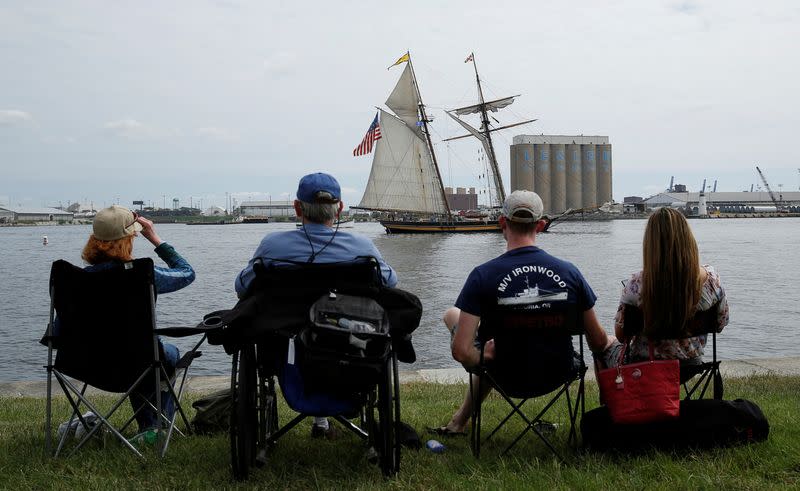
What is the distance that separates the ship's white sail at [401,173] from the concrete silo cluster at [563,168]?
70.1 meters

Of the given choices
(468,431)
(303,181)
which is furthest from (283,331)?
(468,431)

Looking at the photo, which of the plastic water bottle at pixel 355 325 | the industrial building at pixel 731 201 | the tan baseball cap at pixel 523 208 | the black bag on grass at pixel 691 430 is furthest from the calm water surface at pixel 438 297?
the industrial building at pixel 731 201

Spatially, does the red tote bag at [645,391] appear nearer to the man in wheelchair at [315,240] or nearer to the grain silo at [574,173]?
the man in wheelchair at [315,240]

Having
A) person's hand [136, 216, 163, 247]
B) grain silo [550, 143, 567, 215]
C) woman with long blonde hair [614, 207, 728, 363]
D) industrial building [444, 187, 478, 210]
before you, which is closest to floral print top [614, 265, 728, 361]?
woman with long blonde hair [614, 207, 728, 363]

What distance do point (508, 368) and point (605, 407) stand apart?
0.48m

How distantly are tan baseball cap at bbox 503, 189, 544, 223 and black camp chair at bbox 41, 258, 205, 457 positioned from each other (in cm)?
163

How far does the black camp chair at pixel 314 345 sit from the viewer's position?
3.12m

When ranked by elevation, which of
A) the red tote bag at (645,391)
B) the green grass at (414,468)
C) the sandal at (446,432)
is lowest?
the sandal at (446,432)

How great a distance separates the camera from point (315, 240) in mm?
3508

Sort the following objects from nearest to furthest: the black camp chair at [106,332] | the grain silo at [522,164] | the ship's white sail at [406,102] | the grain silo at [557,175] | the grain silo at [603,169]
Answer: the black camp chair at [106,332], the ship's white sail at [406,102], the grain silo at [522,164], the grain silo at [557,175], the grain silo at [603,169]

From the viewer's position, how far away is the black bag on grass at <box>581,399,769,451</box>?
3492mm

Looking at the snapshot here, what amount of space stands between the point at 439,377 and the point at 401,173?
6277 cm

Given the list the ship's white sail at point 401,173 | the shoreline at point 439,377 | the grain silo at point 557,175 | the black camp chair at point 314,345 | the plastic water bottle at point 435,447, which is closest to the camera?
the black camp chair at point 314,345

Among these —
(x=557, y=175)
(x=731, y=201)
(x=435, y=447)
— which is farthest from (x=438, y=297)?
(x=731, y=201)
